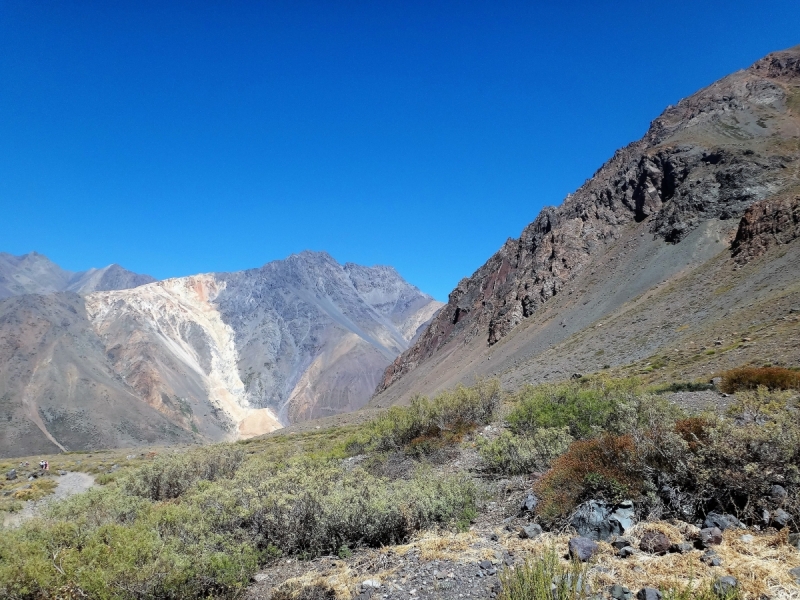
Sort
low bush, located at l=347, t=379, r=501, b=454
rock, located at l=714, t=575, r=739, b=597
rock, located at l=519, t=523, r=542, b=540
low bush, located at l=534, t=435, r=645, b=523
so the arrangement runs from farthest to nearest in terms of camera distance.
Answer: low bush, located at l=347, t=379, r=501, b=454 → low bush, located at l=534, t=435, r=645, b=523 → rock, located at l=519, t=523, r=542, b=540 → rock, located at l=714, t=575, r=739, b=597

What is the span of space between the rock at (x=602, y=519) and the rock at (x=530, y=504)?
1052 mm

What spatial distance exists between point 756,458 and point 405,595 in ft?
15.6

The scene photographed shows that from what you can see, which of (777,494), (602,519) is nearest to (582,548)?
(602,519)

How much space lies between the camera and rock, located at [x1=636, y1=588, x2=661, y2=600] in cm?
401

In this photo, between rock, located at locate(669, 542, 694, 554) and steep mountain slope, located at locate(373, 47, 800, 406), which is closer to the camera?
rock, located at locate(669, 542, 694, 554)

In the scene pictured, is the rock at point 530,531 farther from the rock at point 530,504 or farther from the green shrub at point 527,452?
the green shrub at point 527,452

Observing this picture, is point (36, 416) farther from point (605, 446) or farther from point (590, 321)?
point (605, 446)

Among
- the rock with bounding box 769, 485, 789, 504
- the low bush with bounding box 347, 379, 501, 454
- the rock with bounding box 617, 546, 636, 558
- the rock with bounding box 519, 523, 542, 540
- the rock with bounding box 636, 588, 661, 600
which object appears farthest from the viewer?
the low bush with bounding box 347, 379, 501, 454

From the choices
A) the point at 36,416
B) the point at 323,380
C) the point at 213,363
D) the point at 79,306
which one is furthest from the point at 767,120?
the point at 79,306

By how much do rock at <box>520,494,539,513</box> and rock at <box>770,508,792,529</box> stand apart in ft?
9.89

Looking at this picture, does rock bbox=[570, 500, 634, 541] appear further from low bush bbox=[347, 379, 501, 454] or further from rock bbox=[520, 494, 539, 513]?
low bush bbox=[347, 379, 501, 454]

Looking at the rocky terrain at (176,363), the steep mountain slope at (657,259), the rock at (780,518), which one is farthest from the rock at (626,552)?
the rocky terrain at (176,363)

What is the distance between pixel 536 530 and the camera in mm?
6258

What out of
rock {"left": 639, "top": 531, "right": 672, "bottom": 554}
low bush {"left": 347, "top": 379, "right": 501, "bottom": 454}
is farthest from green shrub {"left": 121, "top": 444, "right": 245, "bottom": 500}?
rock {"left": 639, "top": 531, "right": 672, "bottom": 554}
